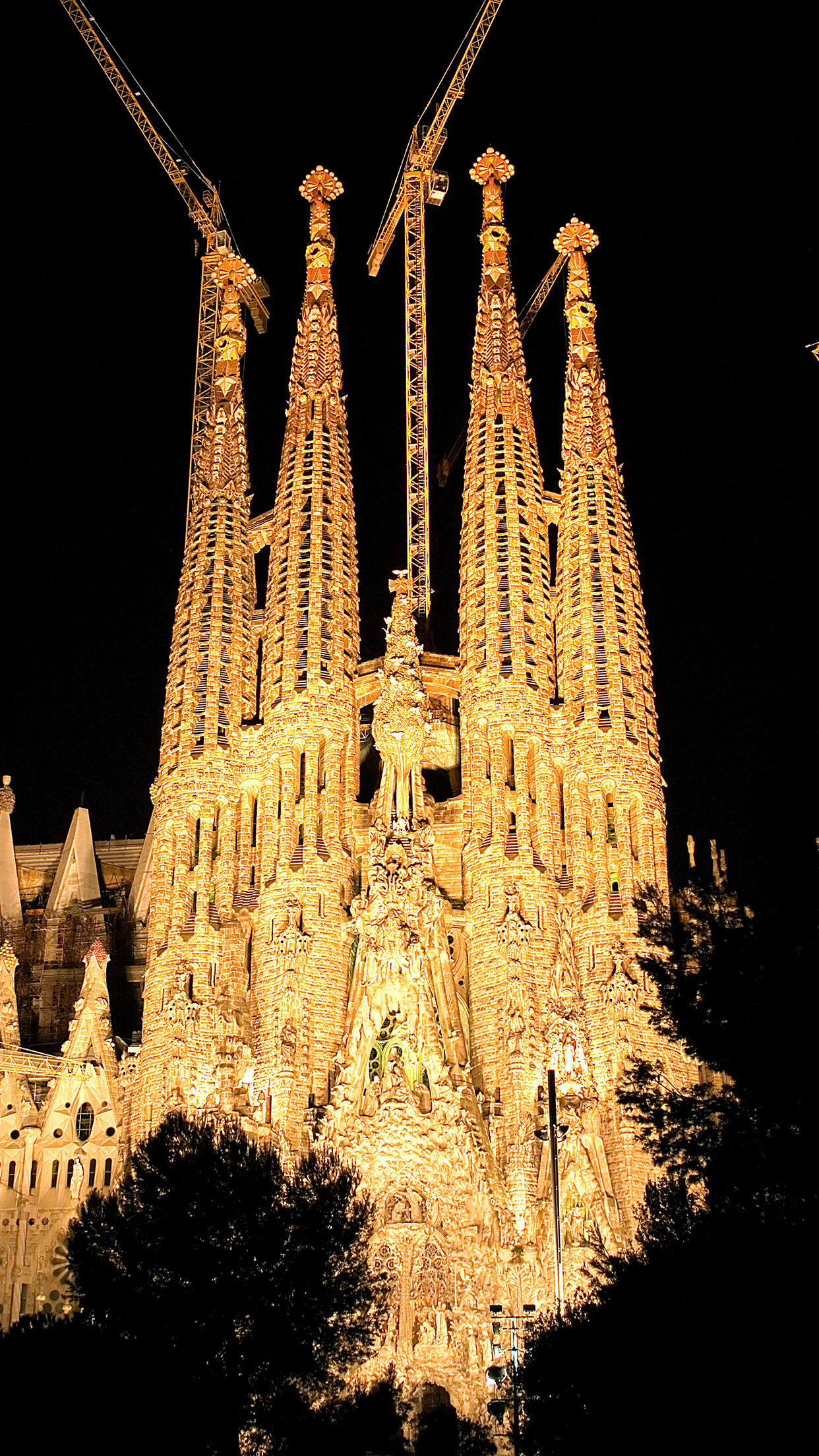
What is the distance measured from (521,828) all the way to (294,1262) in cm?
3254

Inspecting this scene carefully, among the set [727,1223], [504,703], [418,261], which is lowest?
[727,1223]

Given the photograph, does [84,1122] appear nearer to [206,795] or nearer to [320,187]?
[206,795]

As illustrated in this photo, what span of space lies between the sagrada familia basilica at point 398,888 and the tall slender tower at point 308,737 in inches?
5.8

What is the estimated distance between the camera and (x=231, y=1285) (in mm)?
46688

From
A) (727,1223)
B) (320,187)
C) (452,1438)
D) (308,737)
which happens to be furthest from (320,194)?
(727,1223)

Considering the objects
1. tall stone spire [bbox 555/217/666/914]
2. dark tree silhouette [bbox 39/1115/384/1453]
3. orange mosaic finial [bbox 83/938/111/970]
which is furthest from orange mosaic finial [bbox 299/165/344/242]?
dark tree silhouette [bbox 39/1115/384/1453]

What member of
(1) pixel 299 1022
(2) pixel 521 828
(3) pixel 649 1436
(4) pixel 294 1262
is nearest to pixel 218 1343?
(4) pixel 294 1262

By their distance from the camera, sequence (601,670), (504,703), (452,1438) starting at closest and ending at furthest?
(452,1438) → (504,703) → (601,670)

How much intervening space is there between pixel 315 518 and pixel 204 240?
101ft

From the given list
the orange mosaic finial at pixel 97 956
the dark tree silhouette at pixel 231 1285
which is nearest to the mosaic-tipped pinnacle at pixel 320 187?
the orange mosaic finial at pixel 97 956

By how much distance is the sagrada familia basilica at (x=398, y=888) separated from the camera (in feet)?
229

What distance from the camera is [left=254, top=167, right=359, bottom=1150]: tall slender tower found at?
248ft

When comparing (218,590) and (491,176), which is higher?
(491,176)

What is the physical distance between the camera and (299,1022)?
75188 millimetres
